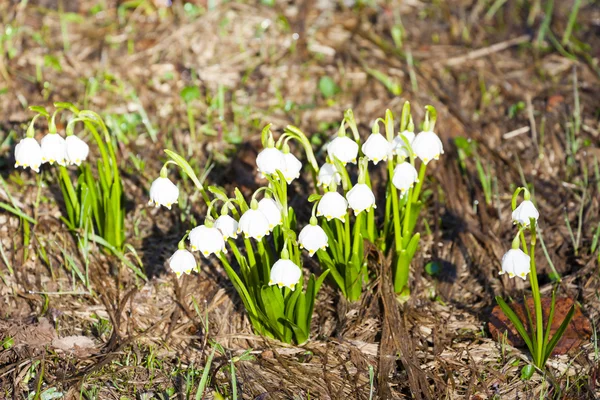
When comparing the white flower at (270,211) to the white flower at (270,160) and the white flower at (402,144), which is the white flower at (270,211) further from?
the white flower at (402,144)

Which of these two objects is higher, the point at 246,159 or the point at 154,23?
the point at 154,23

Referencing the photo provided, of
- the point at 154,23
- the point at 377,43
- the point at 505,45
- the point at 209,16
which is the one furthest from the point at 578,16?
the point at 154,23

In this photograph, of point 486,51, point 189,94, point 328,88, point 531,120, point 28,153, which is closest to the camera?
point 28,153

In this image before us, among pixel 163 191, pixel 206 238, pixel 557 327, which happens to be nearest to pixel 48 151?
pixel 163 191

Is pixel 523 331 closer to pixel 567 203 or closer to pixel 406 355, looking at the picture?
pixel 406 355

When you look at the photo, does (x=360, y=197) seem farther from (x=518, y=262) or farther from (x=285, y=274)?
(x=518, y=262)

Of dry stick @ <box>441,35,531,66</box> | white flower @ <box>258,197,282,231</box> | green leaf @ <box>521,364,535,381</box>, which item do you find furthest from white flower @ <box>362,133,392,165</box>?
dry stick @ <box>441,35,531,66</box>
